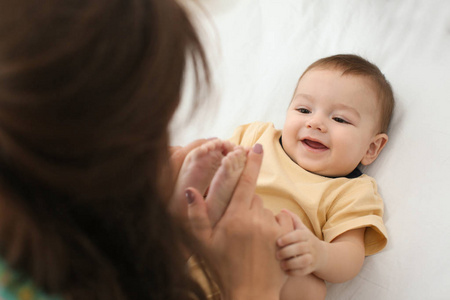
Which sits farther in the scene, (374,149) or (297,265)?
(374,149)

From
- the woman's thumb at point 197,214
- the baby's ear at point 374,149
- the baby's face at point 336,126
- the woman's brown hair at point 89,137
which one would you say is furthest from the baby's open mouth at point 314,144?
the woman's brown hair at point 89,137

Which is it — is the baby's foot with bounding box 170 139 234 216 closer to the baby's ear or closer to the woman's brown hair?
the woman's brown hair

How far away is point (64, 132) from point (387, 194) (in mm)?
770

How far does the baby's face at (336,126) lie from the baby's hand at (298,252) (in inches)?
11.0

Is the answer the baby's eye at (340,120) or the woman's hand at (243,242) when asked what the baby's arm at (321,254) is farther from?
the baby's eye at (340,120)

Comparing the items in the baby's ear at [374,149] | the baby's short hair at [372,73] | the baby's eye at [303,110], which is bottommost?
the baby's ear at [374,149]

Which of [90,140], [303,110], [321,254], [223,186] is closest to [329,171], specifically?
[303,110]

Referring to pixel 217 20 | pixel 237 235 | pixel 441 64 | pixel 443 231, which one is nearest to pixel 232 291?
pixel 237 235

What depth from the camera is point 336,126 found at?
996 millimetres

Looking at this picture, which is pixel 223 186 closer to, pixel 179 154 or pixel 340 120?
pixel 179 154

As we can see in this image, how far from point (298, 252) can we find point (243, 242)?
0.11 metres

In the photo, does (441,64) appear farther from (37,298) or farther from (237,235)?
(37,298)

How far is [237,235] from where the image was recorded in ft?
2.24

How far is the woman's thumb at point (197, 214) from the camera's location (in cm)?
68
